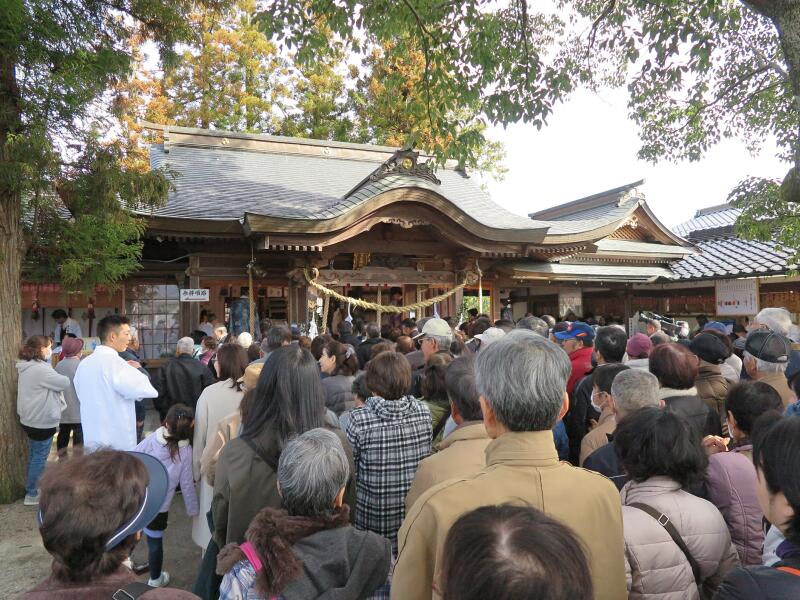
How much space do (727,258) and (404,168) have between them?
742cm

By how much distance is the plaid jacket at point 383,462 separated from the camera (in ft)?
8.05

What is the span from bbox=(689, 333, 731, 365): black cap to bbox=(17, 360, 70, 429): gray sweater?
17.3 ft

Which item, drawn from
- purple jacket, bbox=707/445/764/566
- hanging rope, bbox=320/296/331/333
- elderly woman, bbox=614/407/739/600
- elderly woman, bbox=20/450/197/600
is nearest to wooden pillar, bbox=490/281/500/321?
hanging rope, bbox=320/296/331/333

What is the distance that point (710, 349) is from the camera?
3.33 m

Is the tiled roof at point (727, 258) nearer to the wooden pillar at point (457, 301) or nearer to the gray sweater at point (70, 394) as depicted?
the wooden pillar at point (457, 301)

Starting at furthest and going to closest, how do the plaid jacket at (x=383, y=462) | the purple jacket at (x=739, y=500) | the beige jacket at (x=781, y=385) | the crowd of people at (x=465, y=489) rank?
the beige jacket at (x=781, y=385)
the plaid jacket at (x=383, y=462)
the purple jacket at (x=739, y=500)
the crowd of people at (x=465, y=489)

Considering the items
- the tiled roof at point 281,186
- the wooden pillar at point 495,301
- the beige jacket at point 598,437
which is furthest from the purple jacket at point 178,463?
the wooden pillar at point 495,301

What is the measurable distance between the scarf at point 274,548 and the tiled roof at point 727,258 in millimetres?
9054

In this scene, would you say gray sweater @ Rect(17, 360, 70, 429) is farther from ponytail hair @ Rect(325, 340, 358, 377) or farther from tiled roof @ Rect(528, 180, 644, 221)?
tiled roof @ Rect(528, 180, 644, 221)

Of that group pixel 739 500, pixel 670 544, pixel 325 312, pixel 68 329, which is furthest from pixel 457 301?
pixel 670 544

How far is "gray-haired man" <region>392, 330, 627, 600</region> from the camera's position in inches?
48.9

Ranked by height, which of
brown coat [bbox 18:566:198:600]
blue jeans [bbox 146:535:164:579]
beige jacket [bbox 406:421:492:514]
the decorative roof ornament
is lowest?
blue jeans [bbox 146:535:164:579]

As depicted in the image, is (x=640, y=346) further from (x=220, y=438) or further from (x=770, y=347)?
(x=220, y=438)

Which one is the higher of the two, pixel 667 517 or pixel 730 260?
pixel 730 260
